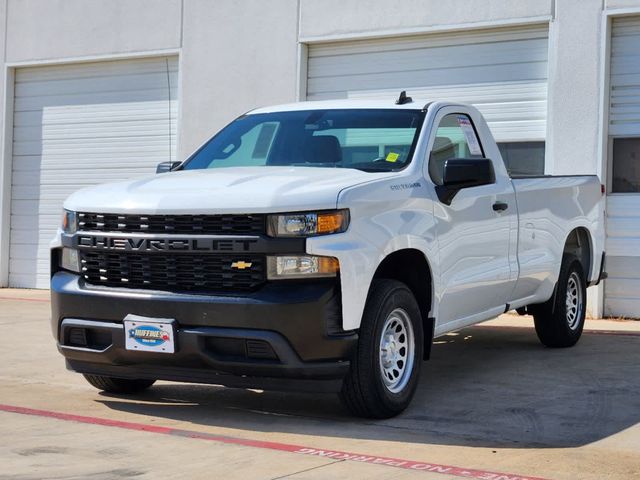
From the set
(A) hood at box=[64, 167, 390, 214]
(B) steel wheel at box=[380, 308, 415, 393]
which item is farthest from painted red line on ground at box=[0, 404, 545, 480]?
(A) hood at box=[64, 167, 390, 214]

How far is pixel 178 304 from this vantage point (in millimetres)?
6426

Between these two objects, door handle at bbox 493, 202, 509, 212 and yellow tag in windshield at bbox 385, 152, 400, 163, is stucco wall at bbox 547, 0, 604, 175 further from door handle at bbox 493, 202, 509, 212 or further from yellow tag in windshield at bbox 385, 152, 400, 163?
yellow tag in windshield at bbox 385, 152, 400, 163

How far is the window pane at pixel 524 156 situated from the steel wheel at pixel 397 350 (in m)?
6.71

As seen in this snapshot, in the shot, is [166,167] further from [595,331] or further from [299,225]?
[595,331]

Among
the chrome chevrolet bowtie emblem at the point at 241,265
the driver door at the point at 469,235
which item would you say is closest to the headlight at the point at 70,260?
the chrome chevrolet bowtie emblem at the point at 241,265

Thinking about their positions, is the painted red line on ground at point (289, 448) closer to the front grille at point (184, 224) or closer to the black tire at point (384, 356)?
the black tire at point (384, 356)

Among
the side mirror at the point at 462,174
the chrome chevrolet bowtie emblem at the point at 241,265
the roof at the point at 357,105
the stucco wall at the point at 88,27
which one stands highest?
the stucco wall at the point at 88,27

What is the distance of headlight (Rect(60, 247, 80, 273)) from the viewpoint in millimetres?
6973

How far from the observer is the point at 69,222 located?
23.2 ft

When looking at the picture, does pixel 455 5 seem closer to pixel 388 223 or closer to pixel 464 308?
pixel 464 308

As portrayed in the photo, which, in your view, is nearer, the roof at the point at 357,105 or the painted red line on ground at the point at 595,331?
the roof at the point at 357,105

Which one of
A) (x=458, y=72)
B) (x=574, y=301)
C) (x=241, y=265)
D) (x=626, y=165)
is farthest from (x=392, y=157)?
(x=458, y=72)

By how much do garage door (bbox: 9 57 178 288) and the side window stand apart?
27.1 feet

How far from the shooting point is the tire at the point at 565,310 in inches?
385
